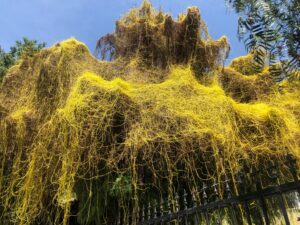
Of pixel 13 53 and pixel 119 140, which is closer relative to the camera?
pixel 119 140

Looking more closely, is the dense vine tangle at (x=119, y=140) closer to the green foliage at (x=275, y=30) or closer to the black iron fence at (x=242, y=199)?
the black iron fence at (x=242, y=199)

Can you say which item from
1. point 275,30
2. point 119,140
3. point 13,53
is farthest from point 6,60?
point 275,30

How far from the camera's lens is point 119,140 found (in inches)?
238

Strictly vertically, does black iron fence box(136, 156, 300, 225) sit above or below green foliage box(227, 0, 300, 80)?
below

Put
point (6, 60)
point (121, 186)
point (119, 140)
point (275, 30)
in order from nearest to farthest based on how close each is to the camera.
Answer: point (275, 30), point (121, 186), point (119, 140), point (6, 60)

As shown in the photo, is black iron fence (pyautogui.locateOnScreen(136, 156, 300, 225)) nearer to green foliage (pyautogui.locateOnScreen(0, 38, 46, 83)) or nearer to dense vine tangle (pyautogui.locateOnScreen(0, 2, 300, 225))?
dense vine tangle (pyautogui.locateOnScreen(0, 2, 300, 225))

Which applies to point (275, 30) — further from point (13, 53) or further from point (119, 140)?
point (13, 53)

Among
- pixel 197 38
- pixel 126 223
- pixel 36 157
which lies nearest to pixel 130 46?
pixel 197 38

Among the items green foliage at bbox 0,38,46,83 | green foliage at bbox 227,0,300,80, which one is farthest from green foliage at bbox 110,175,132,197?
green foliage at bbox 0,38,46,83

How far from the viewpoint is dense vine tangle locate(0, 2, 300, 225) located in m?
5.61

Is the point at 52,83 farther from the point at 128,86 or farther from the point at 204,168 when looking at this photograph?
the point at 204,168

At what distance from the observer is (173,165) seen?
5590 millimetres

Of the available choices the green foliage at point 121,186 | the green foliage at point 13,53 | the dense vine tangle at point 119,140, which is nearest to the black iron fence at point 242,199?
the green foliage at point 121,186

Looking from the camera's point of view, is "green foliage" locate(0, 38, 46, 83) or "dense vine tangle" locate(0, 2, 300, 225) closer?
"dense vine tangle" locate(0, 2, 300, 225)
